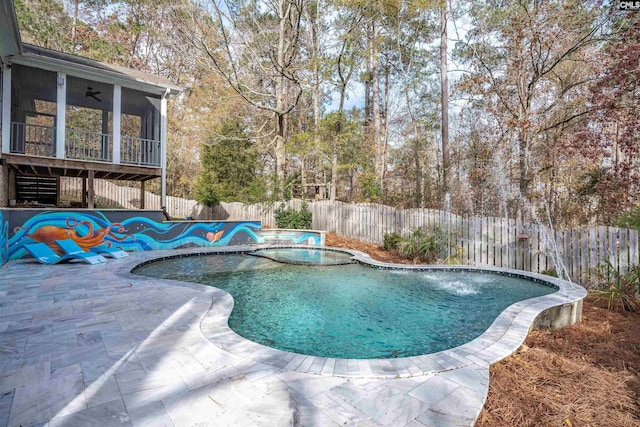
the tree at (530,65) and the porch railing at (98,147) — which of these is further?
the porch railing at (98,147)

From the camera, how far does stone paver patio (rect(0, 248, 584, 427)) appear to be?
180 cm

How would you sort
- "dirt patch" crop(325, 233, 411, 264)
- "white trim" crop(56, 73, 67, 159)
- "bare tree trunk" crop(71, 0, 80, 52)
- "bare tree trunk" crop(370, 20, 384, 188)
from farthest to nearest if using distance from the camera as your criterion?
"bare tree trunk" crop(71, 0, 80, 52) < "bare tree trunk" crop(370, 20, 384, 188) < "dirt patch" crop(325, 233, 411, 264) < "white trim" crop(56, 73, 67, 159)

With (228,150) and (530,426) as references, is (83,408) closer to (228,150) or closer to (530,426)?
(530,426)

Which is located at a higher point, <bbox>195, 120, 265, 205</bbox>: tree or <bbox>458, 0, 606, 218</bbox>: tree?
<bbox>458, 0, 606, 218</bbox>: tree

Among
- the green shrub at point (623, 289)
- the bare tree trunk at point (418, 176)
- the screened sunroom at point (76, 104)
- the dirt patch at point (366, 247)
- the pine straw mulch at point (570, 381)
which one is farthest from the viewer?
the bare tree trunk at point (418, 176)

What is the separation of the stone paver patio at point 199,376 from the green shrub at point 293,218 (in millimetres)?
8568

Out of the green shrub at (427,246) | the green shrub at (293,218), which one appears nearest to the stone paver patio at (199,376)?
the green shrub at (427,246)

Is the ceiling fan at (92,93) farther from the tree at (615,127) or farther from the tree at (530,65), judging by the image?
the tree at (615,127)

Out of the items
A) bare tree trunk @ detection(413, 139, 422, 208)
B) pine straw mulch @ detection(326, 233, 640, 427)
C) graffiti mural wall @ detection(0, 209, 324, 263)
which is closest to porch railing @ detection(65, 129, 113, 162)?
graffiti mural wall @ detection(0, 209, 324, 263)

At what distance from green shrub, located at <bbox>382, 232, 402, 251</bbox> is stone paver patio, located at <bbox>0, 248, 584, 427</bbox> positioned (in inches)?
205

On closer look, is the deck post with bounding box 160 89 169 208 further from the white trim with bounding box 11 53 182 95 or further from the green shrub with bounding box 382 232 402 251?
the green shrub with bounding box 382 232 402 251

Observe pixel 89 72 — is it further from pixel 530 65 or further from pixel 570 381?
pixel 530 65

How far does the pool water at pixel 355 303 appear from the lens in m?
3.31

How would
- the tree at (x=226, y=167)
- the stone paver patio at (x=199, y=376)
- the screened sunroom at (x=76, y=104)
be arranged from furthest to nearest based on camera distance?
the tree at (x=226, y=167), the screened sunroom at (x=76, y=104), the stone paver patio at (x=199, y=376)
